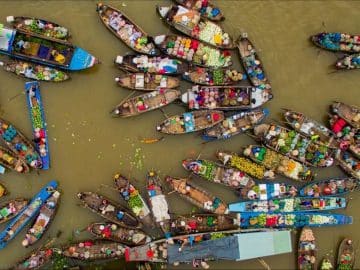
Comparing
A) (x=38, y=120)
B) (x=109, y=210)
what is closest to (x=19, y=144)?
(x=38, y=120)

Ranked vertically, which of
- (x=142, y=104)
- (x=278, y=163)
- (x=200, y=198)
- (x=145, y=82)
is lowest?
(x=200, y=198)

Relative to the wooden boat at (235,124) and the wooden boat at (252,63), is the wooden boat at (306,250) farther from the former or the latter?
the wooden boat at (252,63)

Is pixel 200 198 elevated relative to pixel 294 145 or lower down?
lower down

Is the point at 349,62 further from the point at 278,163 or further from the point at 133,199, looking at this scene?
the point at 133,199

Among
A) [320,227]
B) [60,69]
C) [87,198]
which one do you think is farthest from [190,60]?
[320,227]

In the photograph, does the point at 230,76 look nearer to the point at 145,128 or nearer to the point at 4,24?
the point at 145,128

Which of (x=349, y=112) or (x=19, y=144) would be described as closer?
(x=19, y=144)

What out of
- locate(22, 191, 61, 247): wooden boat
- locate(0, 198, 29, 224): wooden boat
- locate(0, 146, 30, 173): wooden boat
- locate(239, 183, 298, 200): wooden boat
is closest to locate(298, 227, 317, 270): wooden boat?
locate(239, 183, 298, 200): wooden boat
